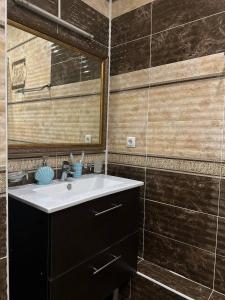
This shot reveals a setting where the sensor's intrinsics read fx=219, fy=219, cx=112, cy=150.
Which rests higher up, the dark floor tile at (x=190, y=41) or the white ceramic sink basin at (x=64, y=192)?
the dark floor tile at (x=190, y=41)

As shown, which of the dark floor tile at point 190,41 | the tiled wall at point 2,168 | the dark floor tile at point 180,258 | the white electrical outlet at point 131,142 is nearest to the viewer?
the tiled wall at point 2,168

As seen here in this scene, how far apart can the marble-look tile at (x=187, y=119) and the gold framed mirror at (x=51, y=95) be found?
492 millimetres

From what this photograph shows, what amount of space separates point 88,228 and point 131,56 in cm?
133

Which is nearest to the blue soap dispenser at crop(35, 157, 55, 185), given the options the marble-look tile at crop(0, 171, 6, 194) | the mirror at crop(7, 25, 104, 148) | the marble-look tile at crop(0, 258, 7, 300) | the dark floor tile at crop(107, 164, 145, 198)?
the mirror at crop(7, 25, 104, 148)

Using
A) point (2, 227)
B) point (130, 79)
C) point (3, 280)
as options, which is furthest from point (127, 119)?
point (3, 280)

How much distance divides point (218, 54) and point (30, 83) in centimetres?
117

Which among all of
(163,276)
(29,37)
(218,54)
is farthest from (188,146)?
(29,37)

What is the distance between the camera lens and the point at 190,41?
4.66 ft

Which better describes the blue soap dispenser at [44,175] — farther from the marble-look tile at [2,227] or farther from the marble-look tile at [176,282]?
the marble-look tile at [176,282]

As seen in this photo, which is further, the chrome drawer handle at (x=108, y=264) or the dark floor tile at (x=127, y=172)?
the dark floor tile at (x=127, y=172)

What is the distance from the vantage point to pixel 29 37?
1340mm

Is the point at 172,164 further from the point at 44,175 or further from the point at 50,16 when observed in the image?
the point at 50,16

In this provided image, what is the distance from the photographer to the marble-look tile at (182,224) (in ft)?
4.59

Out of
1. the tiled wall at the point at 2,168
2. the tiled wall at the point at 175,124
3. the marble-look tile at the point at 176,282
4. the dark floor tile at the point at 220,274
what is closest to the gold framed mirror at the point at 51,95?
the tiled wall at the point at 175,124
